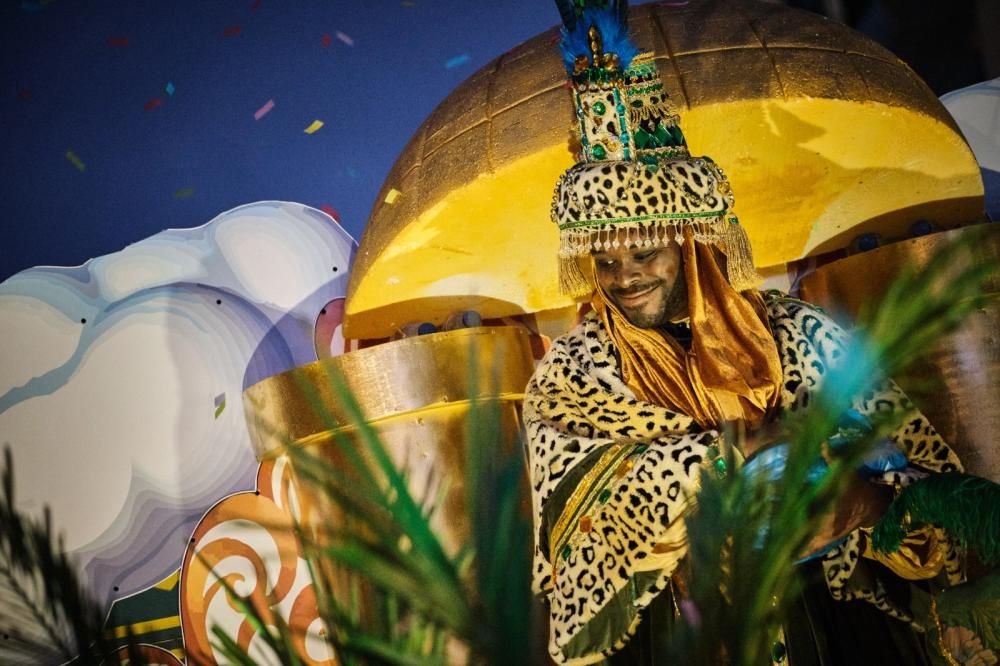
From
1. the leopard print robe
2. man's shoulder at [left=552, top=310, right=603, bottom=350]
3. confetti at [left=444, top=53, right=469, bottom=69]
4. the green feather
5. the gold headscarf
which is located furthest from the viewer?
confetti at [left=444, top=53, right=469, bottom=69]

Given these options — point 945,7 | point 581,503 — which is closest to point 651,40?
point 945,7

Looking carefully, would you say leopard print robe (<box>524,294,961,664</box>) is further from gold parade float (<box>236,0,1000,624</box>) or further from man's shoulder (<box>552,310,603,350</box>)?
gold parade float (<box>236,0,1000,624</box>)

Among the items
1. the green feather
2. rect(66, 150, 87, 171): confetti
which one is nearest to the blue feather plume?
the green feather

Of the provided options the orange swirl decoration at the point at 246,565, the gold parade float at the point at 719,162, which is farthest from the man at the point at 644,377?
the orange swirl decoration at the point at 246,565

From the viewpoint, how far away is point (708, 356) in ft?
5.20

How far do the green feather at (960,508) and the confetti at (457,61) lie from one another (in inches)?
70.3

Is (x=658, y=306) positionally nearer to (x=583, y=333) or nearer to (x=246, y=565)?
(x=583, y=333)

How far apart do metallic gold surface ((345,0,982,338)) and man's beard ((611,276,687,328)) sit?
0.44 metres

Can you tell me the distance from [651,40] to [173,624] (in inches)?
66.4

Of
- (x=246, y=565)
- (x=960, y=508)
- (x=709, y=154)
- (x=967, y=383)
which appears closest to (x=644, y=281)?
(x=709, y=154)

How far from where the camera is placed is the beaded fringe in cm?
159

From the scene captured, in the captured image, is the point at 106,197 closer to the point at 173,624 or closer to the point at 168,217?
the point at 168,217

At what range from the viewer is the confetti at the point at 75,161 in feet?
8.05

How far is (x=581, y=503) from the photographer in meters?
1.53
